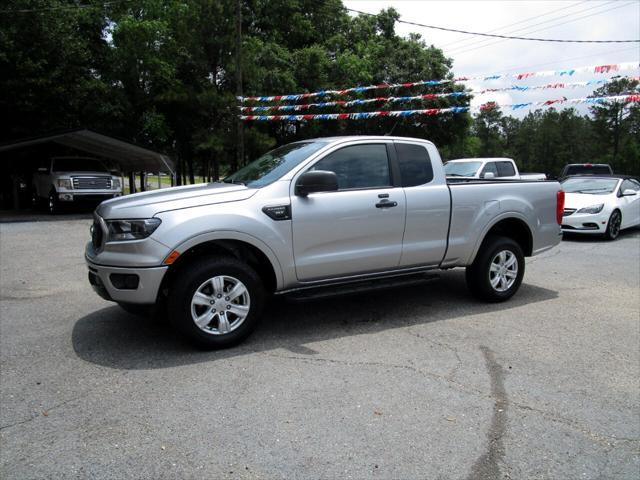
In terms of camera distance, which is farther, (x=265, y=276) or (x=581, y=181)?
(x=581, y=181)

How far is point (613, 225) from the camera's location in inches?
462

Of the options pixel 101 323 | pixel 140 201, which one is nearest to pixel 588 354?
pixel 140 201

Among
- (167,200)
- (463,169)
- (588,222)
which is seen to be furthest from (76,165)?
(588,222)

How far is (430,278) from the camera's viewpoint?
5633mm

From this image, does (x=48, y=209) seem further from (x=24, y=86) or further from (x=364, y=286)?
(x=364, y=286)

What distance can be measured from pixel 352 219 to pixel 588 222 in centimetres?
851

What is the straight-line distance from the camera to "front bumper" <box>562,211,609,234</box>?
11.4 m

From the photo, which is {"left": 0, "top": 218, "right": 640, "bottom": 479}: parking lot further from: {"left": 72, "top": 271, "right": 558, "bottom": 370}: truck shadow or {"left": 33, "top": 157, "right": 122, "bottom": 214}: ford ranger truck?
{"left": 33, "top": 157, "right": 122, "bottom": 214}: ford ranger truck

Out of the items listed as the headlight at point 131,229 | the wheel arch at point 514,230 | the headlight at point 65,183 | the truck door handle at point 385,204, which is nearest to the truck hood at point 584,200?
the wheel arch at point 514,230

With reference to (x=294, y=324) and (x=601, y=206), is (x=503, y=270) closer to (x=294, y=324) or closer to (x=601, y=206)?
(x=294, y=324)

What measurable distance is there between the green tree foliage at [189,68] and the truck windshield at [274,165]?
53.2ft

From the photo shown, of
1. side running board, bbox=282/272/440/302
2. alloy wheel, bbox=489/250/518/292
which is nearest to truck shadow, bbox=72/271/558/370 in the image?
alloy wheel, bbox=489/250/518/292

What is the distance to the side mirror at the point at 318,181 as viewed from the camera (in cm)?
465

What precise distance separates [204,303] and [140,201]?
1070 mm
